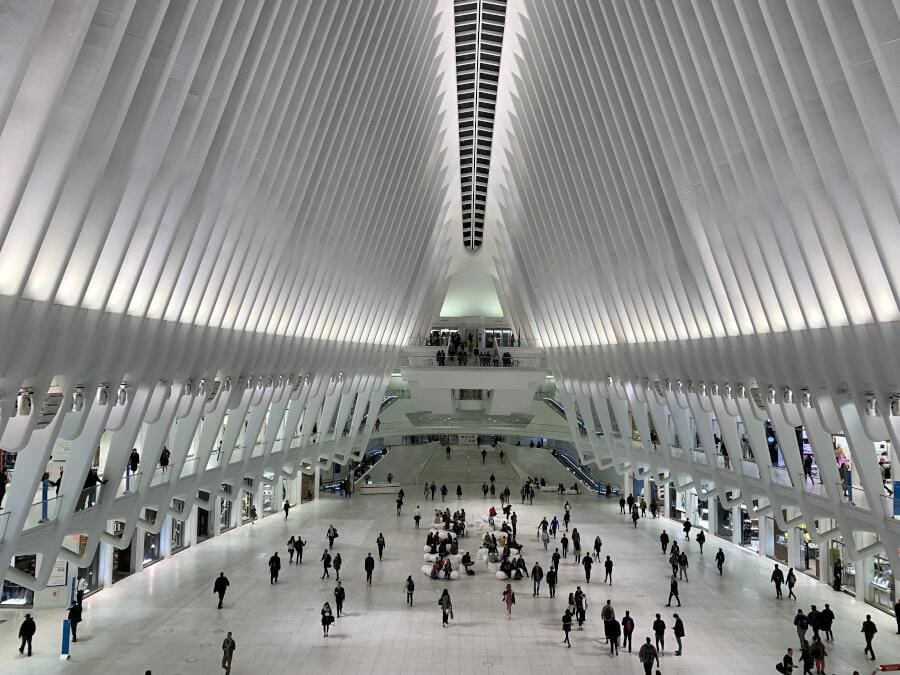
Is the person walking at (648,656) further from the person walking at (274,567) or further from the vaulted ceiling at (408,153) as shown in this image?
the person walking at (274,567)

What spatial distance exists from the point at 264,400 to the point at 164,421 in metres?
5.87

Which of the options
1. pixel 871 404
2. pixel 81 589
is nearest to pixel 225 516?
pixel 81 589

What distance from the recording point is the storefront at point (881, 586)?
18.0 metres

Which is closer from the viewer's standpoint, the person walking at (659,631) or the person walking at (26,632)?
the person walking at (26,632)

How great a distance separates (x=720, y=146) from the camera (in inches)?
502

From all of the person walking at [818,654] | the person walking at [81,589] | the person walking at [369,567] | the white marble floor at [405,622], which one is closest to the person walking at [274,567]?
the white marble floor at [405,622]

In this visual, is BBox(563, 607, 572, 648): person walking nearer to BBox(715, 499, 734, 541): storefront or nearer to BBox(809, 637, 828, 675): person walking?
BBox(809, 637, 828, 675): person walking

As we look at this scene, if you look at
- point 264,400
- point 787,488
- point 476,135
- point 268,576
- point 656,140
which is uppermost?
point 476,135

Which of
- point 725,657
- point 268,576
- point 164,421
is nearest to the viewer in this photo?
point 725,657

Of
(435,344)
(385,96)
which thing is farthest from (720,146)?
(435,344)

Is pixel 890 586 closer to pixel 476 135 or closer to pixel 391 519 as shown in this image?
pixel 391 519

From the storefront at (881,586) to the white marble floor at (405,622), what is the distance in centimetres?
40

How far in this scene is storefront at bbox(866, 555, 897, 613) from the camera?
59.1ft

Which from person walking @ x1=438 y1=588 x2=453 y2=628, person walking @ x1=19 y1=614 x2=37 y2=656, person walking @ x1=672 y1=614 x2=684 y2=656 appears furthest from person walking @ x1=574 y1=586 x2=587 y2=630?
person walking @ x1=19 y1=614 x2=37 y2=656
